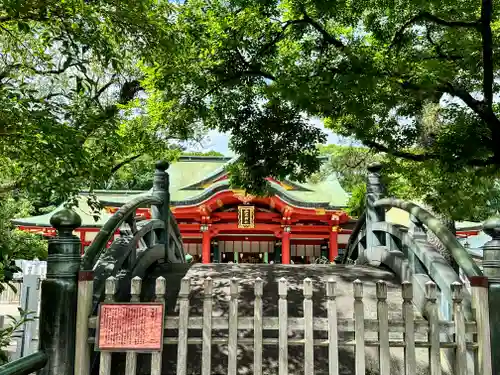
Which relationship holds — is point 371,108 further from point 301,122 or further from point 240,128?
point 240,128

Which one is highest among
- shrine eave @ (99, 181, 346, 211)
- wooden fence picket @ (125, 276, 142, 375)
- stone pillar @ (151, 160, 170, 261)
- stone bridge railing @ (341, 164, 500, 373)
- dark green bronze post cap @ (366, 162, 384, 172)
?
shrine eave @ (99, 181, 346, 211)

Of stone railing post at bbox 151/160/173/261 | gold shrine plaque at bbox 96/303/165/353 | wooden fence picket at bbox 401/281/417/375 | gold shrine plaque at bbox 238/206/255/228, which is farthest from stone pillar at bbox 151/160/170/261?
gold shrine plaque at bbox 238/206/255/228

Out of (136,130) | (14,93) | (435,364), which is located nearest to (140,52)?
(14,93)

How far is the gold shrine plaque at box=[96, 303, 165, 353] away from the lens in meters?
2.95

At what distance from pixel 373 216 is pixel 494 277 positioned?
9.70 feet

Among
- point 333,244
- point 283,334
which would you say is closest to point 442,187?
point 283,334

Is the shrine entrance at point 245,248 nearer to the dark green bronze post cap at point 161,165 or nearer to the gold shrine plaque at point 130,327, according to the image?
the dark green bronze post cap at point 161,165

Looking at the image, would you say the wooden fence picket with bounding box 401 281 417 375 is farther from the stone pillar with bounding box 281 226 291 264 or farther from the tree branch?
the stone pillar with bounding box 281 226 291 264

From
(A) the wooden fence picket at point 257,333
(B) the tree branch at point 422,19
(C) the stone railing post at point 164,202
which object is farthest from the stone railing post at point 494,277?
(C) the stone railing post at point 164,202

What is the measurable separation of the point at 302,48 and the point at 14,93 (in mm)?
4872

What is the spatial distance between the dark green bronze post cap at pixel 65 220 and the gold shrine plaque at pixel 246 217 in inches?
562

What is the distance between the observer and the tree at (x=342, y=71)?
5.46m

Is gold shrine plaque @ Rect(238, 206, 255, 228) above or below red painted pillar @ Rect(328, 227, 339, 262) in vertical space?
above

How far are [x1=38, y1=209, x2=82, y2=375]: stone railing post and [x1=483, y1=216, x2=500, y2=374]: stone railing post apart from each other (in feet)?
9.81
